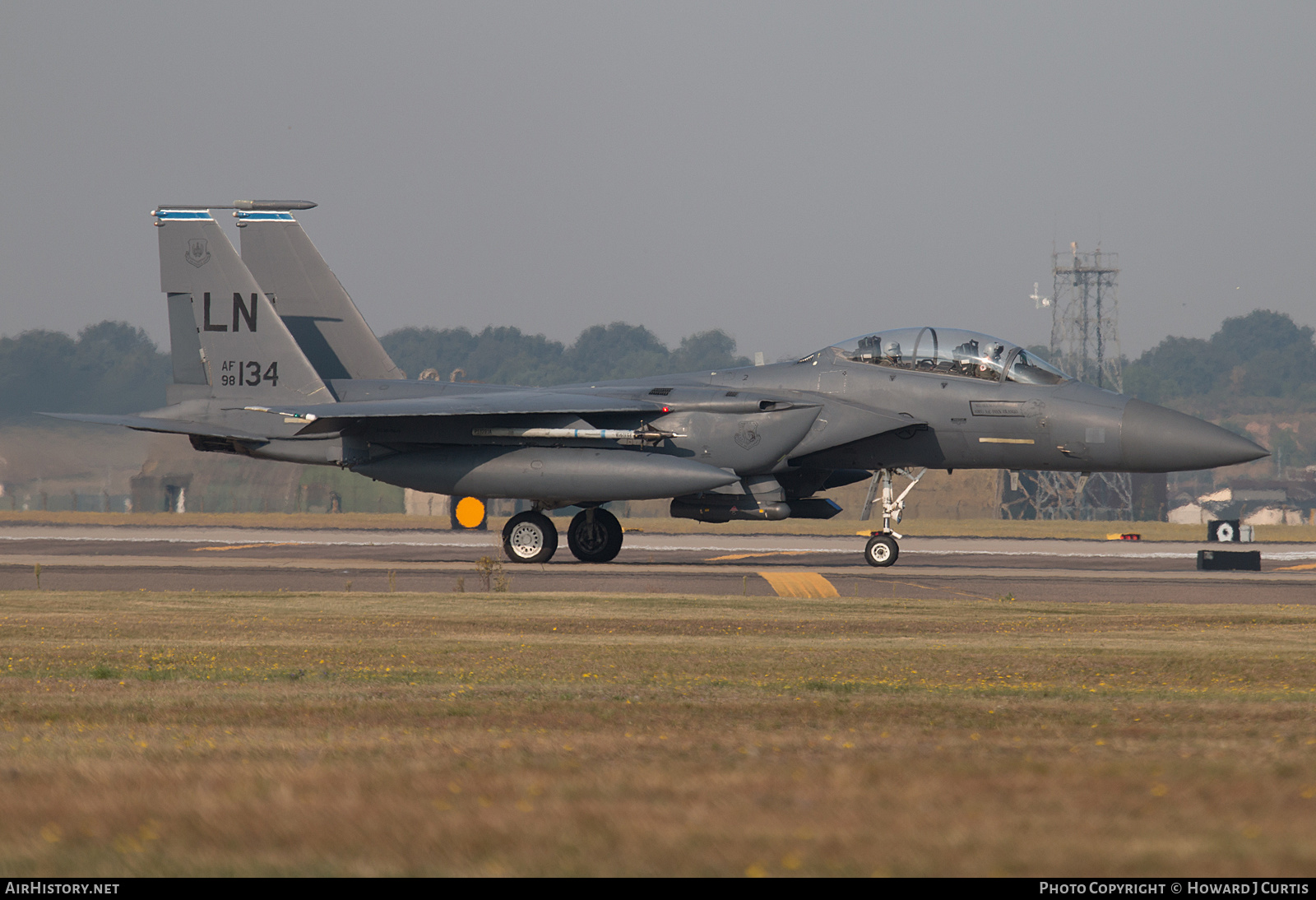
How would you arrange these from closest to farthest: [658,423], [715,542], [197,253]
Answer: [658,423], [197,253], [715,542]

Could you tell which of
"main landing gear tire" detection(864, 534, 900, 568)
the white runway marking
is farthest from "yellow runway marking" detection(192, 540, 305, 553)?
"main landing gear tire" detection(864, 534, 900, 568)

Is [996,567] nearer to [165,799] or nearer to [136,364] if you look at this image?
[165,799]

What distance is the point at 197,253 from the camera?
26.5 meters

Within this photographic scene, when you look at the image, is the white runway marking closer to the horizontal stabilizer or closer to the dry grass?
the dry grass

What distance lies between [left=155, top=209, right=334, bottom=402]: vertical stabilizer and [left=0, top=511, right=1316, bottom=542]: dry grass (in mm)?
21344

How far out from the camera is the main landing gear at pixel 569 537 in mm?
25812

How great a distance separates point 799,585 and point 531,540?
265 inches

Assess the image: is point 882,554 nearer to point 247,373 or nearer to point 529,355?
point 247,373

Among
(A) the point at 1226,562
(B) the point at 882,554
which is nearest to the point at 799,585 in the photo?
(B) the point at 882,554

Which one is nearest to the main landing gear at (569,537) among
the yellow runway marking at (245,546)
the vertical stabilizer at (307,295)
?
the vertical stabilizer at (307,295)

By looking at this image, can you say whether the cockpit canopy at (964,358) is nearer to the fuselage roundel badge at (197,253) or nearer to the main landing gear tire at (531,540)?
the main landing gear tire at (531,540)

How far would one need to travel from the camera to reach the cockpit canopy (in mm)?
23641

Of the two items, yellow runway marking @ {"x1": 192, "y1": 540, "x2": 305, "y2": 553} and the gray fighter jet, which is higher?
the gray fighter jet

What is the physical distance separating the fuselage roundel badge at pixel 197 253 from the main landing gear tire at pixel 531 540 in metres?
8.23
